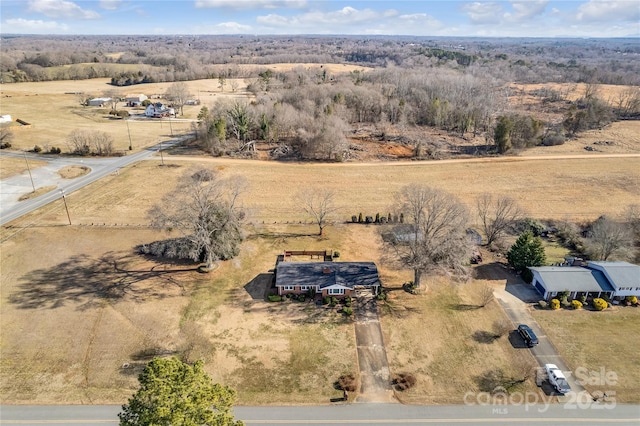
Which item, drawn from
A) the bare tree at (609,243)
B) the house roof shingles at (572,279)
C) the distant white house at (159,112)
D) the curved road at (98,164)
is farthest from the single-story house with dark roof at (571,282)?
the distant white house at (159,112)

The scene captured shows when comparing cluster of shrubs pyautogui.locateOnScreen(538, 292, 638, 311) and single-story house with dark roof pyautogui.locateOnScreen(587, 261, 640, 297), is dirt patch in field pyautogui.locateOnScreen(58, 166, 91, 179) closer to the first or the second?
cluster of shrubs pyautogui.locateOnScreen(538, 292, 638, 311)

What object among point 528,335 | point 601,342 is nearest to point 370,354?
point 528,335

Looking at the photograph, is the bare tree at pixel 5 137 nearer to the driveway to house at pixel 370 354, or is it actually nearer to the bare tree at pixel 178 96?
the bare tree at pixel 178 96

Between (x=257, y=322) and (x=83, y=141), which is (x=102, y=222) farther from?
(x=83, y=141)

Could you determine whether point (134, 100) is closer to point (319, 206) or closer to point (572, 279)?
point (319, 206)

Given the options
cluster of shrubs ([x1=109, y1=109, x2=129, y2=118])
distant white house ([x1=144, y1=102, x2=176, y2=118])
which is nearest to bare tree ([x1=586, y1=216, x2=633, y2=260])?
distant white house ([x1=144, y1=102, x2=176, y2=118])
